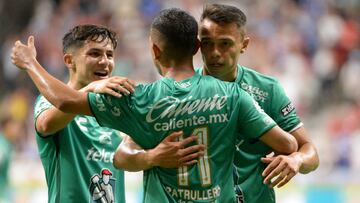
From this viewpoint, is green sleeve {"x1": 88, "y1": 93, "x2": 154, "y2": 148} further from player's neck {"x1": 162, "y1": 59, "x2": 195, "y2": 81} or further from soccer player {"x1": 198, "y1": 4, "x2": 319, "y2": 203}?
soccer player {"x1": 198, "y1": 4, "x2": 319, "y2": 203}

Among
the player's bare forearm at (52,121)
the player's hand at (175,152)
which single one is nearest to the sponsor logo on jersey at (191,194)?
the player's hand at (175,152)

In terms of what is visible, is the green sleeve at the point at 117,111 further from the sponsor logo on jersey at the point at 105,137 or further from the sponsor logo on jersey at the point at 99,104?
the sponsor logo on jersey at the point at 105,137

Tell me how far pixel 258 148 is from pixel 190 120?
917mm

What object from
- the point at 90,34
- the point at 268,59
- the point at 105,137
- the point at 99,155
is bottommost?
the point at 99,155

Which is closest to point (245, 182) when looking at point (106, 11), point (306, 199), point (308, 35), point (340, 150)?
point (306, 199)

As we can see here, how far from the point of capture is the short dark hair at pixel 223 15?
5848 mm

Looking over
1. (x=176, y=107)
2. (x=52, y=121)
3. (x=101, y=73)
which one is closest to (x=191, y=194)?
(x=176, y=107)

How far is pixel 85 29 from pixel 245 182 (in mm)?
1645

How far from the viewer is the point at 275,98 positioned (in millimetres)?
6074

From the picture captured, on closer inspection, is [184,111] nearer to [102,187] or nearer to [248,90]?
[248,90]

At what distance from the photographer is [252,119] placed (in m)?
5.34

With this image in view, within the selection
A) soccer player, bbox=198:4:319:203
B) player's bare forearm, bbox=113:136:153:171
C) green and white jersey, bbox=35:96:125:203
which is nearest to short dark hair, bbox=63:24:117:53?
green and white jersey, bbox=35:96:125:203

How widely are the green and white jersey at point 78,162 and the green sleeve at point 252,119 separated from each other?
4.43 feet

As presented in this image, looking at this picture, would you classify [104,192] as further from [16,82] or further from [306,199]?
[16,82]
